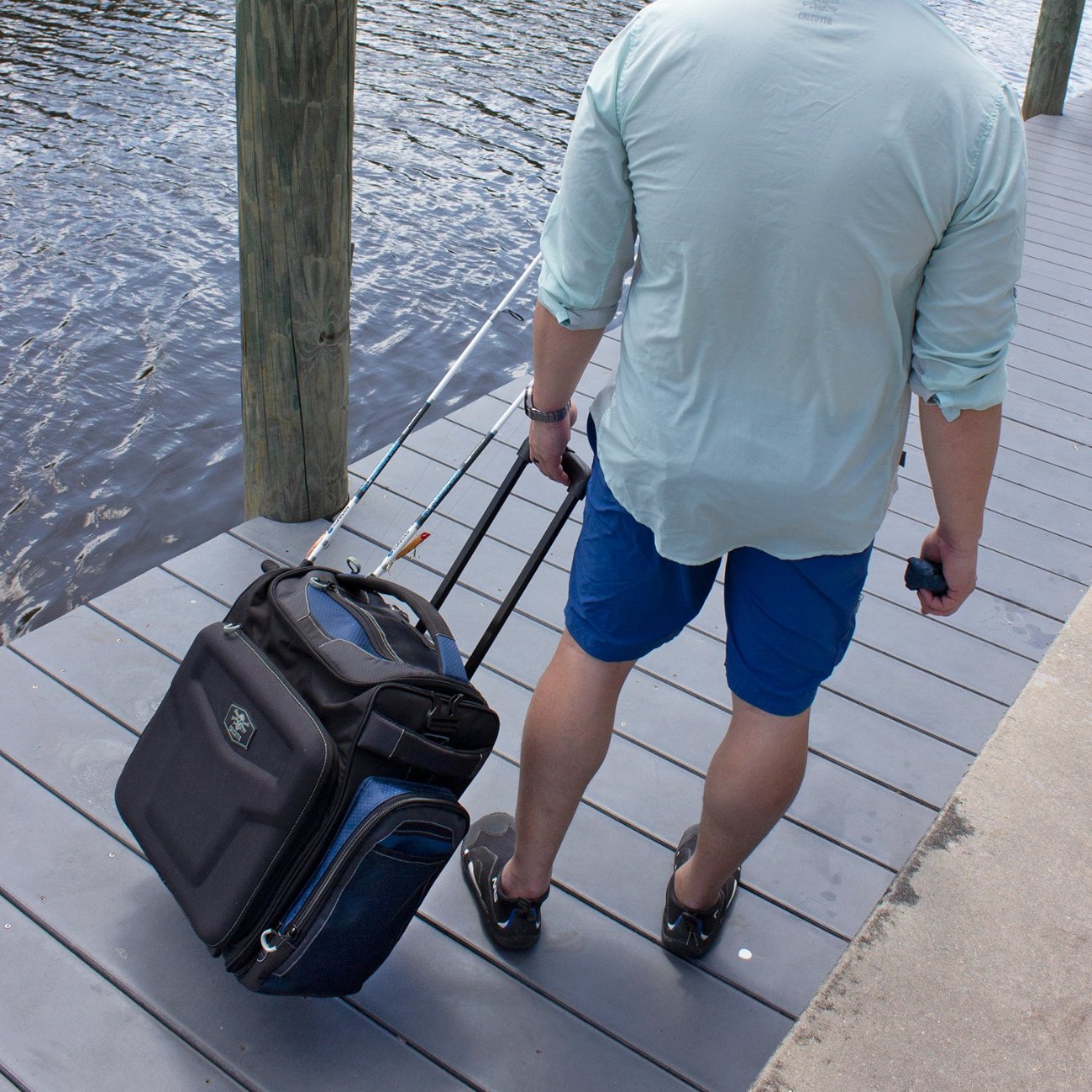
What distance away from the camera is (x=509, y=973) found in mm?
1916

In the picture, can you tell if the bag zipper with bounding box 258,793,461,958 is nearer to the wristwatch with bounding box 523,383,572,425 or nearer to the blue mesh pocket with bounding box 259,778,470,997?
the blue mesh pocket with bounding box 259,778,470,997

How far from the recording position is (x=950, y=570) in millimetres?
1603

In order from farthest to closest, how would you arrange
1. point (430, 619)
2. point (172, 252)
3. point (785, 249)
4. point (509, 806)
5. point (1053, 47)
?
point (1053, 47)
point (172, 252)
point (509, 806)
point (430, 619)
point (785, 249)

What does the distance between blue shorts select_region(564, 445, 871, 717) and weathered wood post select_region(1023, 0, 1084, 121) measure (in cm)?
762

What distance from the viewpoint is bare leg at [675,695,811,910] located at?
64.7 inches

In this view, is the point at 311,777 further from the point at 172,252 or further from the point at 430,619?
the point at 172,252

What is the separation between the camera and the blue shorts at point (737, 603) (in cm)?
153

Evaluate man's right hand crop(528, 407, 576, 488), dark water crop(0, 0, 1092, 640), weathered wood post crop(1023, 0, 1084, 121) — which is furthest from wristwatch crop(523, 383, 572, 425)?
weathered wood post crop(1023, 0, 1084, 121)

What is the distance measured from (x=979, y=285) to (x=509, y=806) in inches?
51.3

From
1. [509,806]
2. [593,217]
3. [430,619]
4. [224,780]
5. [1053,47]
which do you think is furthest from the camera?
[1053,47]

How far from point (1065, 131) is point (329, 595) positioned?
7.85 m

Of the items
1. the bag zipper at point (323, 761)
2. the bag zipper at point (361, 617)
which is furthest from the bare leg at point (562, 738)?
the bag zipper at point (323, 761)

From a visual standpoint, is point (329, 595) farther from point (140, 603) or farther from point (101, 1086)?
point (140, 603)

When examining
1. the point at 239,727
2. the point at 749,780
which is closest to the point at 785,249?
the point at 749,780
